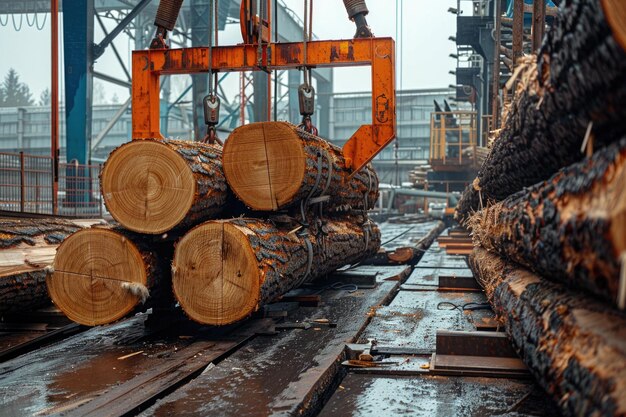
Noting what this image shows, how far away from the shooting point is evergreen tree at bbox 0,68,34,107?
86.4m

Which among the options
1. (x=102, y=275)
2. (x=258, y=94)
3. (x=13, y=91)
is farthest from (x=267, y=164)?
(x=13, y=91)

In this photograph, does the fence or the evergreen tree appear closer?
the fence

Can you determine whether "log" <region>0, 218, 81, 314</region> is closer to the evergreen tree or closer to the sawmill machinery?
the sawmill machinery

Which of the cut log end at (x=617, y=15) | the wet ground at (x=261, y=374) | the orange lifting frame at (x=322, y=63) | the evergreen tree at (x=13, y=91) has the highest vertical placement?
the evergreen tree at (x=13, y=91)

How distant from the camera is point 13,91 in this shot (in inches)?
3428

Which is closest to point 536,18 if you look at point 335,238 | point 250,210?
point 335,238

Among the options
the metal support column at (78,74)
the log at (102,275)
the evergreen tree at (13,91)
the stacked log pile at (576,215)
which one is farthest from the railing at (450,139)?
the evergreen tree at (13,91)

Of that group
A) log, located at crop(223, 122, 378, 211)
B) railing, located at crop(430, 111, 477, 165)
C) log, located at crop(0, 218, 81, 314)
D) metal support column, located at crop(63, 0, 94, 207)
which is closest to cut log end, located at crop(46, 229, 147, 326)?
log, located at crop(0, 218, 81, 314)

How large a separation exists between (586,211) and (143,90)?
6391mm

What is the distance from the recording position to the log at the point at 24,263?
19.8 feet

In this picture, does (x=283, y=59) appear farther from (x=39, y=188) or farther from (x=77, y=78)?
(x=77, y=78)

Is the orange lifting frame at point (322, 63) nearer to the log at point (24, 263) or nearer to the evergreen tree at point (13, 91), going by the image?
the log at point (24, 263)

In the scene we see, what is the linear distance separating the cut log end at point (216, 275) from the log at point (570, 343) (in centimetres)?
177

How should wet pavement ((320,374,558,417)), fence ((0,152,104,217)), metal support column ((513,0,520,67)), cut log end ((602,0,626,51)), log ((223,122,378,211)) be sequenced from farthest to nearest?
fence ((0,152,104,217))
metal support column ((513,0,520,67))
log ((223,122,378,211))
wet pavement ((320,374,558,417))
cut log end ((602,0,626,51))
